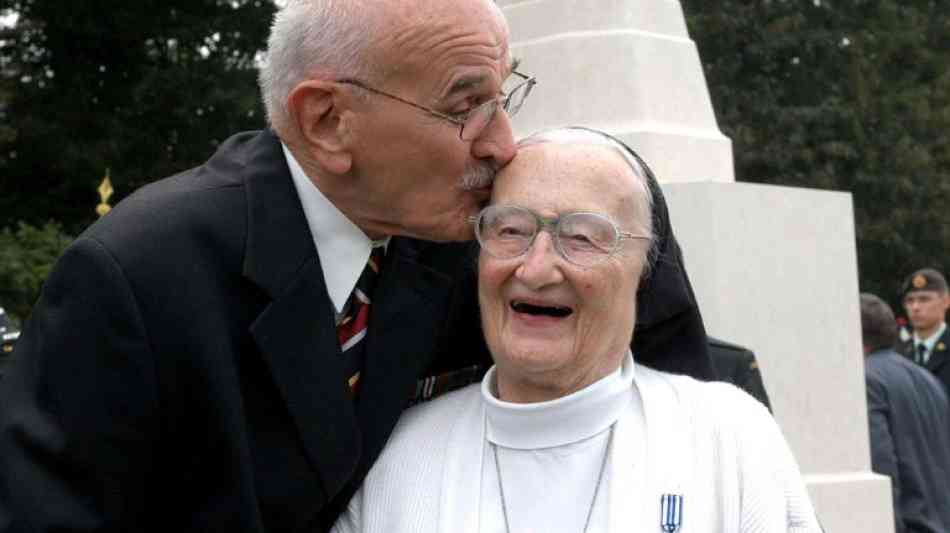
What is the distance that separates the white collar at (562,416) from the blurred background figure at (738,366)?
205 centimetres

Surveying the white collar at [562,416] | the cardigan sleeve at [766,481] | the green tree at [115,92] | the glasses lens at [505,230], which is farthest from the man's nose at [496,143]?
the green tree at [115,92]

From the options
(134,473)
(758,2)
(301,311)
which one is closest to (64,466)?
(134,473)

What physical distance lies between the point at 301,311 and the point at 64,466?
580 millimetres

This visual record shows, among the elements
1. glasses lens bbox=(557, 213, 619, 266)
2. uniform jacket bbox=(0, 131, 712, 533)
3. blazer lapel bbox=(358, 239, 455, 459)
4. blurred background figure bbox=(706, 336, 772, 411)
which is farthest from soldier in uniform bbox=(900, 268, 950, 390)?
glasses lens bbox=(557, 213, 619, 266)

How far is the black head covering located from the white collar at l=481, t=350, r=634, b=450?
0.26m

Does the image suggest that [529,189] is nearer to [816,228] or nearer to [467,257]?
[467,257]

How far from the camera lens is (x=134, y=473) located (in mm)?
2971

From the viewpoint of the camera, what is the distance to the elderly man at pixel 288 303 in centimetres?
294

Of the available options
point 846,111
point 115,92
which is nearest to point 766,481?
point 115,92

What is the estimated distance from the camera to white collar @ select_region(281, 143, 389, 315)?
335 cm

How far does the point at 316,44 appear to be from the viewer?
3.40m

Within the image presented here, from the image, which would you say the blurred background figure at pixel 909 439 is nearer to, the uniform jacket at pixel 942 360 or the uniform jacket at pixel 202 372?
the uniform jacket at pixel 942 360

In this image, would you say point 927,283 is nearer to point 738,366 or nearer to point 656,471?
point 738,366

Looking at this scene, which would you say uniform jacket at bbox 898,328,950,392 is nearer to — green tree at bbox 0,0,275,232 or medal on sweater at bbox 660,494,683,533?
medal on sweater at bbox 660,494,683,533
